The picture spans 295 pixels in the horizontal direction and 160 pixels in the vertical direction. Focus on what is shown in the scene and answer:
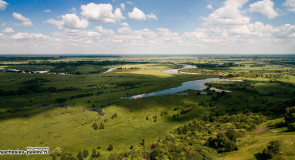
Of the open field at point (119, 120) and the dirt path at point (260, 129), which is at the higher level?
the dirt path at point (260, 129)

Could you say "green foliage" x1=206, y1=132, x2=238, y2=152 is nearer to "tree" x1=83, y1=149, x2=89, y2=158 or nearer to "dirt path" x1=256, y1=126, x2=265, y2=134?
"dirt path" x1=256, y1=126, x2=265, y2=134

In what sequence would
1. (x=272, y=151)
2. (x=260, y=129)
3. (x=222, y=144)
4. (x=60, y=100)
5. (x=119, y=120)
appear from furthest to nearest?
(x=60, y=100) < (x=119, y=120) < (x=260, y=129) < (x=222, y=144) < (x=272, y=151)

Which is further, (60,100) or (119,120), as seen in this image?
(60,100)

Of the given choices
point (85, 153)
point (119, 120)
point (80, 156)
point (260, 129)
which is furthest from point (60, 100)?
point (260, 129)

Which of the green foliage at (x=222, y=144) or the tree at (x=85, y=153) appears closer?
the green foliage at (x=222, y=144)

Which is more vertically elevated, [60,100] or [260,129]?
[260,129]

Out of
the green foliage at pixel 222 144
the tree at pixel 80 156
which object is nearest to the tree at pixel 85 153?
the tree at pixel 80 156

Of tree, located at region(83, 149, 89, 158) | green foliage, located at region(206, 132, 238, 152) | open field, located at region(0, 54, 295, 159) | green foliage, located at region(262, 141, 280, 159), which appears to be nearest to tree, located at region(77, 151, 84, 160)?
tree, located at region(83, 149, 89, 158)

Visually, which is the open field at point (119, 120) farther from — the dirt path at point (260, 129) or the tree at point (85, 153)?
the tree at point (85, 153)

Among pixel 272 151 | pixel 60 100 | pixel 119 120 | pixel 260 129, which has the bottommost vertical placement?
pixel 119 120

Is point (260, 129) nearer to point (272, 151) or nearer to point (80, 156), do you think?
point (272, 151)

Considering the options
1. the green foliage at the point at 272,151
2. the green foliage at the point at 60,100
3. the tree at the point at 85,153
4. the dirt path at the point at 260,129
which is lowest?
the tree at the point at 85,153

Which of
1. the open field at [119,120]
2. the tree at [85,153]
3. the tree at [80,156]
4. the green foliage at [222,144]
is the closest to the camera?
the green foliage at [222,144]
